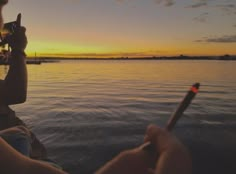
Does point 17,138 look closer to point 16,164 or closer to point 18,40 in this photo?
point 16,164

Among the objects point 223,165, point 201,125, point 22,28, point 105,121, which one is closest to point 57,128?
point 105,121

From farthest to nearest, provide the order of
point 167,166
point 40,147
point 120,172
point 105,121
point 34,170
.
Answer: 1. point 105,121
2. point 40,147
3. point 120,172
4. point 34,170
5. point 167,166

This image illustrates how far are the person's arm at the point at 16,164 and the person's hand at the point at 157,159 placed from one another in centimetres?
40

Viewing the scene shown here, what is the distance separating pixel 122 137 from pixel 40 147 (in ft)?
14.5

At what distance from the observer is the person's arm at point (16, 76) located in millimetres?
4309

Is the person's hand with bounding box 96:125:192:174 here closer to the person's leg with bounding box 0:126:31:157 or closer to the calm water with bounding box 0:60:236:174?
the person's leg with bounding box 0:126:31:157

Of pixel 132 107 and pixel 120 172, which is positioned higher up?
pixel 120 172

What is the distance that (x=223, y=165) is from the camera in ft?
25.3

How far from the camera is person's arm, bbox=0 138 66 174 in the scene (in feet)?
5.85

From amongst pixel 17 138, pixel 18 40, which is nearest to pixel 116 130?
pixel 18 40

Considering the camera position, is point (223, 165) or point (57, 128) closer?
point (223, 165)

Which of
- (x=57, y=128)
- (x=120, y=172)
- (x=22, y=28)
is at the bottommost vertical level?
(x=57, y=128)

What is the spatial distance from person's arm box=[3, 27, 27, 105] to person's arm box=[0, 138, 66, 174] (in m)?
2.59

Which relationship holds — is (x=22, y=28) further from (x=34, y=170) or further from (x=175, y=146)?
(x=175, y=146)
